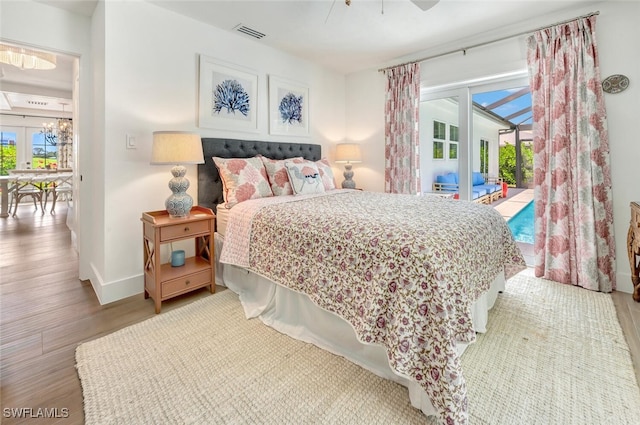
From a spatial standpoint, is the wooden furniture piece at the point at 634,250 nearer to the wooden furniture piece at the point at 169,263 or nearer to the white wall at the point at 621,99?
the white wall at the point at 621,99

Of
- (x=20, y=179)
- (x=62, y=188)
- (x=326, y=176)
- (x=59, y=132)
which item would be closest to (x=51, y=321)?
(x=326, y=176)

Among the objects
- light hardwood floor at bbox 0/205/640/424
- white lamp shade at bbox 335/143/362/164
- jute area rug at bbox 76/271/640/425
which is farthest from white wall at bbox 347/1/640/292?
white lamp shade at bbox 335/143/362/164

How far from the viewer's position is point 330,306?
5.50ft

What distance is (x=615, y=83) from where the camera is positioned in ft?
8.41

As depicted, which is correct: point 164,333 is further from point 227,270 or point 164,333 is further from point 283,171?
point 283,171

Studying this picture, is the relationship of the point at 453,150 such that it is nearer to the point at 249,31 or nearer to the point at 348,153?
the point at 348,153

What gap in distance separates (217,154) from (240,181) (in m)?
0.50

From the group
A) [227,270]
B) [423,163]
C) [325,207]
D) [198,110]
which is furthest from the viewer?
[423,163]

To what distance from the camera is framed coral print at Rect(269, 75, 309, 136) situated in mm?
3619

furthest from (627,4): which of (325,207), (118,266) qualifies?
(118,266)

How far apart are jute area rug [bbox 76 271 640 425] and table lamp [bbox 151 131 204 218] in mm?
881

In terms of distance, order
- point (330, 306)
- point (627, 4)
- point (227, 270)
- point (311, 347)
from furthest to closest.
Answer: point (227, 270) → point (627, 4) → point (311, 347) → point (330, 306)

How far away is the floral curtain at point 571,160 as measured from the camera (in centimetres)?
261

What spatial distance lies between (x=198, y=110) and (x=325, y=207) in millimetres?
1754
